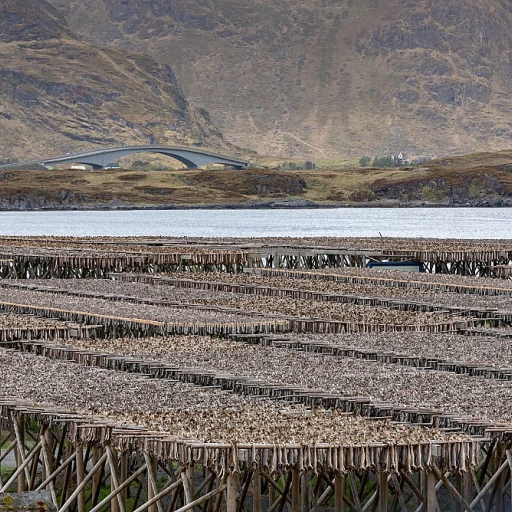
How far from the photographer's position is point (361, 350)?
32.7 metres

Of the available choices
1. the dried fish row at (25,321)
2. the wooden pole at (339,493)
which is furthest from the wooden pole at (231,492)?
the dried fish row at (25,321)

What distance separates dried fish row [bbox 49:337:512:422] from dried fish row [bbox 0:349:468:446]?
1.80m

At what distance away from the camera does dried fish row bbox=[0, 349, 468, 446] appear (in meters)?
22.0

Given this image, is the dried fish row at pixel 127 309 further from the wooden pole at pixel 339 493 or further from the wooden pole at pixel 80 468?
the wooden pole at pixel 339 493

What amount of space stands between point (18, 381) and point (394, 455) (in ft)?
31.2

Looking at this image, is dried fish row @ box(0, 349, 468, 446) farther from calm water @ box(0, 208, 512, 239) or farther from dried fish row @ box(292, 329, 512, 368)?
calm water @ box(0, 208, 512, 239)

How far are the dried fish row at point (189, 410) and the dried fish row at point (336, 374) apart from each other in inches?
70.8

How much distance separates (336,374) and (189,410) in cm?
534

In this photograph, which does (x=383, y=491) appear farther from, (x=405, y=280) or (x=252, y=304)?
(x=405, y=280)

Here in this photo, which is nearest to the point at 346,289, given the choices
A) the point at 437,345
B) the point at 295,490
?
the point at 437,345

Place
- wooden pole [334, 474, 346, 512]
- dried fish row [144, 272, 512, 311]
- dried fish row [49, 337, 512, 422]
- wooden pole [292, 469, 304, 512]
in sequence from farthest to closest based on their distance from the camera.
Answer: dried fish row [144, 272, 512, 311]
dried fish row [49, 337, 512, 422]
wooden pole [334, 474, 346, 512]
wooden pole [292, 469, 304, 512]

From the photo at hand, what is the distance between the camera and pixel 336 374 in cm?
2906

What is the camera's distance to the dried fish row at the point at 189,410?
867 inches

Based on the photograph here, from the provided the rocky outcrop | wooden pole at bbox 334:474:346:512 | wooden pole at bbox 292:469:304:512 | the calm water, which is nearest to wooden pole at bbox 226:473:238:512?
wooden pole at bbox 292:469:304:512
